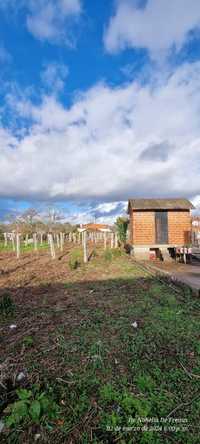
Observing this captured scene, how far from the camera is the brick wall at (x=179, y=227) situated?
1338 centimetres

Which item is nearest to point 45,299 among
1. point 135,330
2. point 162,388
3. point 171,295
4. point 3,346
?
point 3,346

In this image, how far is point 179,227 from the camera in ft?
44.3

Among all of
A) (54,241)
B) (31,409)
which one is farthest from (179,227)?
(54,241)

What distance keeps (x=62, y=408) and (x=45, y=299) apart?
348cm

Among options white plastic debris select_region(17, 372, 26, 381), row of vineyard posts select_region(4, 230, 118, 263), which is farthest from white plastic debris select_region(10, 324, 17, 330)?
row of vineyard posts select_region(4, 230, 118, 263)

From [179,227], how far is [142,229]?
2.40 metres

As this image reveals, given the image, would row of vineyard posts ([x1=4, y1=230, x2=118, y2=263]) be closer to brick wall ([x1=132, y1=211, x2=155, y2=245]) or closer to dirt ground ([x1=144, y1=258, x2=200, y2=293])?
brick wall ([x1=132, y1=211, x2=155, y2=245])

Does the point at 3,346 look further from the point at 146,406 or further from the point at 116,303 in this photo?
the point at 116,303

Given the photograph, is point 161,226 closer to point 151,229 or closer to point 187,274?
point 151,229

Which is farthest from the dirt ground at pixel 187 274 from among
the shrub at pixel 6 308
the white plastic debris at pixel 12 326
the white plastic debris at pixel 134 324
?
the shrub at pixel 6 308

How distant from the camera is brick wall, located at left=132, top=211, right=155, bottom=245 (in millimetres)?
13375

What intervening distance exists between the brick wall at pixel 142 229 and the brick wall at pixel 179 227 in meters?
1.20

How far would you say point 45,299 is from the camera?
530 centimetres

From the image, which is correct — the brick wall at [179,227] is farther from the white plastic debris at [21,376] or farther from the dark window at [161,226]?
the white plastic debris at [21,376]
